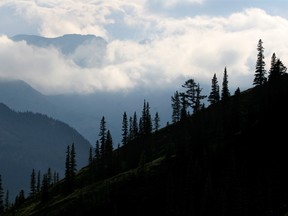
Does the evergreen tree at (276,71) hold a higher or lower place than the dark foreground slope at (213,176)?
higher

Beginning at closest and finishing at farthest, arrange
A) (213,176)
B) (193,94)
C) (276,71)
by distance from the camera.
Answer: (213,176), (276,71), (193,94)

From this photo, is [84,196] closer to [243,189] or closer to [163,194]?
[163,194]

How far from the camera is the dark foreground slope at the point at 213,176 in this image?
10150cm

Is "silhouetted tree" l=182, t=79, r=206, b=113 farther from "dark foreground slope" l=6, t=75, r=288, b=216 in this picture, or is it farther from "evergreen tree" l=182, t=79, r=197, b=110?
"dark foreground slope" l=6, t=75, r=288, b=216

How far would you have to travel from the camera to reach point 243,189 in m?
102

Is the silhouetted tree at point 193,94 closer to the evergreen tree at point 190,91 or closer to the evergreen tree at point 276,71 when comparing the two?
the evergreen tree at point 190,91

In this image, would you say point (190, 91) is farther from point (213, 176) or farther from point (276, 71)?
point (213, 176)

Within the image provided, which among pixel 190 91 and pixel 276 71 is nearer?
pixel 276 71

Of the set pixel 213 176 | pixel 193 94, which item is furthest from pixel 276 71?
pixel 213 176

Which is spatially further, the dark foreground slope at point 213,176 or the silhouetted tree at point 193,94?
the silhouetted tree at point 193,94

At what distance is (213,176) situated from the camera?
4545 inches

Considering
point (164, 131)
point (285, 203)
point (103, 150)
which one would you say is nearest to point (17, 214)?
point (103, 150)

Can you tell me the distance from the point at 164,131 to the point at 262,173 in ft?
288

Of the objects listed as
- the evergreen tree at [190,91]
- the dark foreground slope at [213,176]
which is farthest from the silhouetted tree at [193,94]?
the dark foreground slope at [213,176]
